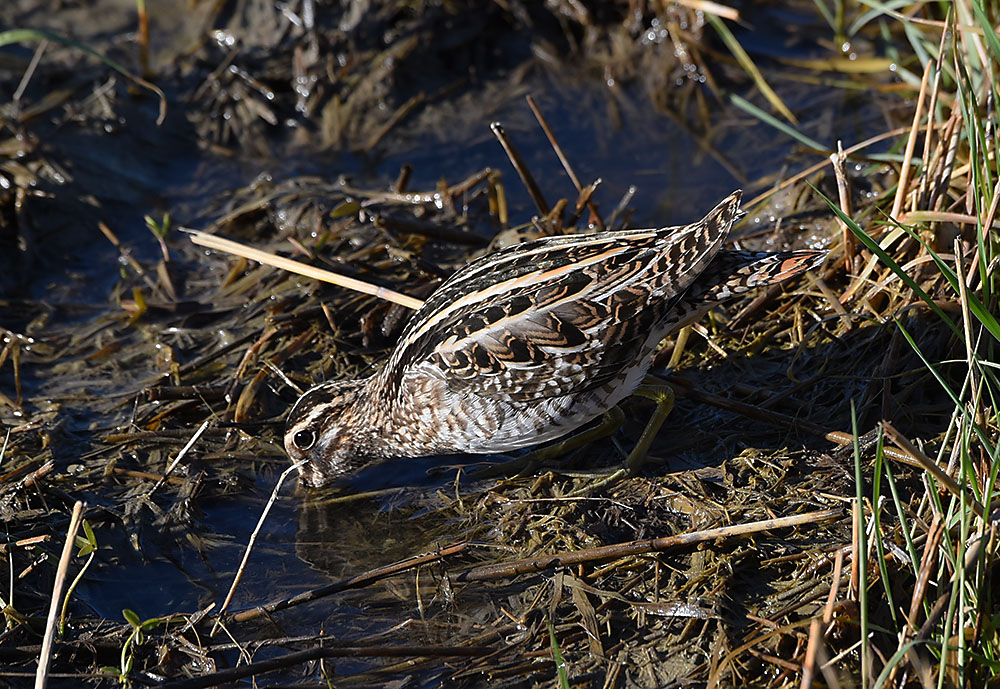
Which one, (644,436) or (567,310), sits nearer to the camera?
(567,310)

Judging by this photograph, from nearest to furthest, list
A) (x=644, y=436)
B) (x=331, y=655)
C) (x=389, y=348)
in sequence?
(x=331, y=655), (x=644, y=436), (x=389, y=348)

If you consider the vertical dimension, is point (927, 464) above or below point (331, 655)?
above

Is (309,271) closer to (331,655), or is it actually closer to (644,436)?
(644,436)

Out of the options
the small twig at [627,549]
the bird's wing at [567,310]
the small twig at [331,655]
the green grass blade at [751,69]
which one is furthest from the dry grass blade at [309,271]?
the green grass blade at [751,69]

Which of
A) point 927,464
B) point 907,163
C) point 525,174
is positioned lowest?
point 525,174

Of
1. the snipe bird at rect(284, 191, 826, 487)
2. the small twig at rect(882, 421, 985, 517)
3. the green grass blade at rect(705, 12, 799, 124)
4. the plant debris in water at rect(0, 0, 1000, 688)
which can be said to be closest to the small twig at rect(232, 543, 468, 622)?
the plant debris in water at rect(0, 0, 1000, 688)

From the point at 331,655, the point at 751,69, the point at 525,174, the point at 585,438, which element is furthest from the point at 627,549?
the point at 751,69

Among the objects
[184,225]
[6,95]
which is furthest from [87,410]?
[6,95]

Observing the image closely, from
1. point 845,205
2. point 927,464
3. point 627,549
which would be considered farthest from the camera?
point 845,205
